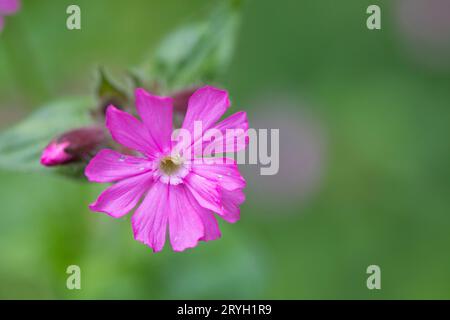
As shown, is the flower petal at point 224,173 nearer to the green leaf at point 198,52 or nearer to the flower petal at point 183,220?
the flower petal at point 183,220

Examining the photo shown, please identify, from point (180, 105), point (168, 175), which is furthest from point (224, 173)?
point (180, 105)

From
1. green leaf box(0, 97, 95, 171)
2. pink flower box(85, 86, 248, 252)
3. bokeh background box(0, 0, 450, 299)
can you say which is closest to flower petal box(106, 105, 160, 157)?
pink flower box(85, 86, 248, 252)

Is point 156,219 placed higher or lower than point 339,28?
lower

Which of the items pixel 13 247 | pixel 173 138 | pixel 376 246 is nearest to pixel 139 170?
pixel 173 138

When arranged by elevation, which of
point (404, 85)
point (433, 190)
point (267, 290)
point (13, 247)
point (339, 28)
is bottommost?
point (267, 290)

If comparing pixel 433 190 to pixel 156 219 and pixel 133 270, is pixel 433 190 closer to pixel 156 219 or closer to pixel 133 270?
pixel 133 270
